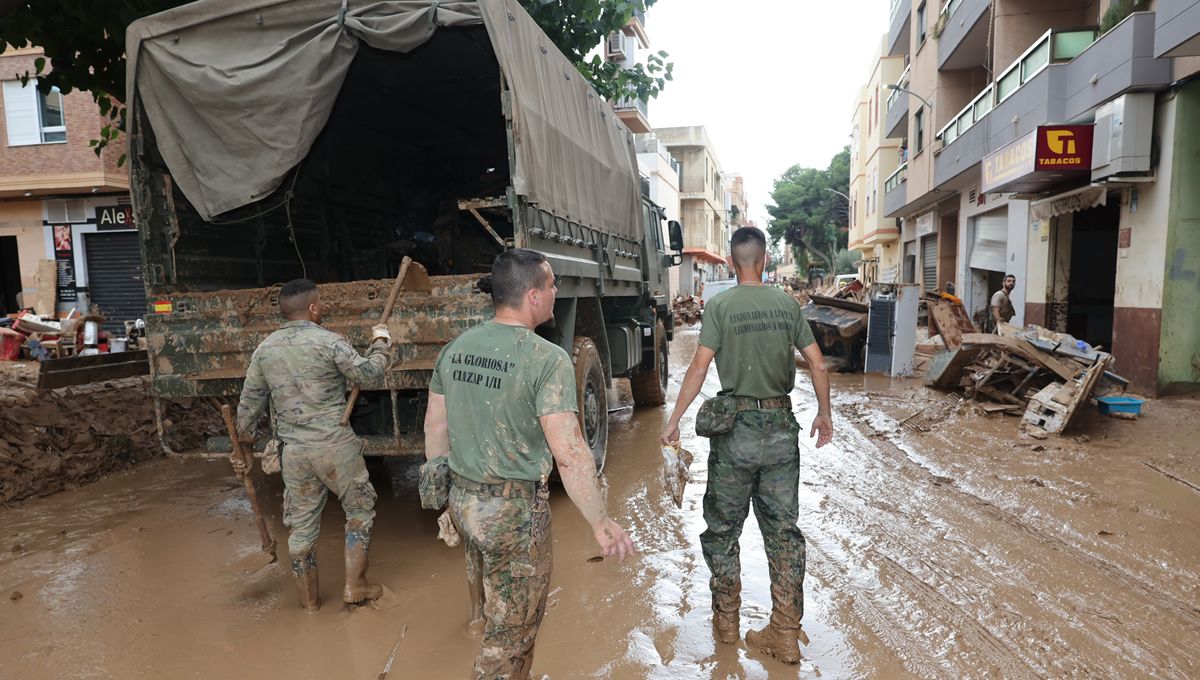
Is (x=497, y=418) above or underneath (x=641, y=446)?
above

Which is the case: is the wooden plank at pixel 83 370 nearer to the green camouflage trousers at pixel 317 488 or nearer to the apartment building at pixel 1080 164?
the green camouflage trousers at pixel 317 488

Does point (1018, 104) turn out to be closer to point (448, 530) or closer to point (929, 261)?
point (929, 261)

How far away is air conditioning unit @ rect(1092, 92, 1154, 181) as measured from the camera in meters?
8.16

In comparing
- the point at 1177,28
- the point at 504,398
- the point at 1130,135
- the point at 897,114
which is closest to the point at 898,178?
the point at 897,114

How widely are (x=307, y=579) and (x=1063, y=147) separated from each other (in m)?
10.2

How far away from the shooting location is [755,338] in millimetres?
3105

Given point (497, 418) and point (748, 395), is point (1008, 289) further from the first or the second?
point (497, 418)

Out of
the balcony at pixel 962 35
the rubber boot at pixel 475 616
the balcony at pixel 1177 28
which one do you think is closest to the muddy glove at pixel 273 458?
the rubber boot at pixel 475 616

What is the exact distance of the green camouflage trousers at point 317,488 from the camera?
3387 millimetres

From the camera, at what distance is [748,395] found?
3.12m

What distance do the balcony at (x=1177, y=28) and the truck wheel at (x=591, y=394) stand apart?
22.4 ft

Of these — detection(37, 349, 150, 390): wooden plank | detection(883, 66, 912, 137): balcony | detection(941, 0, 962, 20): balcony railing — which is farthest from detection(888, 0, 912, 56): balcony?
detection(37, 349, 150, 390): wooden plank

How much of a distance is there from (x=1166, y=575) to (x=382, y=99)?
274 inches

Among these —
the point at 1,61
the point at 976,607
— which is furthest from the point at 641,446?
the point at 1,61
